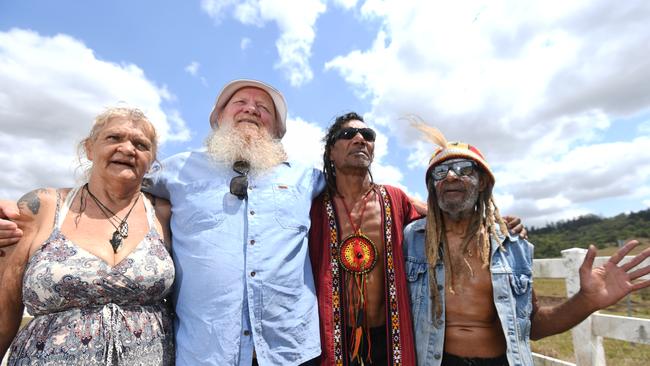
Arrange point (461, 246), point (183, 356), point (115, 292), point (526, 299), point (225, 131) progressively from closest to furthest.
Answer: point (115, 292) < point (183, 356) < point (526, 299) < point (461, 246) < point (225, 131)

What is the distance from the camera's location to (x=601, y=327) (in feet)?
11.9

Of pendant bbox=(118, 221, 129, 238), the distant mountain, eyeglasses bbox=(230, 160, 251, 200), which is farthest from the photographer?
the distant mountain

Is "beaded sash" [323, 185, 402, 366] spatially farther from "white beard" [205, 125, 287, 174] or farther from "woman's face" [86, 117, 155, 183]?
"woman's face" [86, 117, 155, 183]

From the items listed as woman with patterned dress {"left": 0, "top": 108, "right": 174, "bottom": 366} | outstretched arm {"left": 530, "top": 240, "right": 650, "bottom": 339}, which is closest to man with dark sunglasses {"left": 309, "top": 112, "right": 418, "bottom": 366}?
outstretched arm {"left": 530, "top": 240, "right": 650, "bottom": 339}

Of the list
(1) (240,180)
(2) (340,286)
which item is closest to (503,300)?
(2) (340,286)

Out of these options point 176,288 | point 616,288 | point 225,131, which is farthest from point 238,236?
point 616,288

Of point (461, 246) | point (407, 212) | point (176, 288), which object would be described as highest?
point (407, 212)

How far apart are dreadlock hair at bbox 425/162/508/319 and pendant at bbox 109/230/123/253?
215 cm

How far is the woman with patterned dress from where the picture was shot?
7.06ft

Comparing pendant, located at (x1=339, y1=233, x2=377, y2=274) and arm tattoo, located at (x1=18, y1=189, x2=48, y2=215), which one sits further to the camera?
pendant, located at (x1=339, y1=233, x2=377, y2=274)

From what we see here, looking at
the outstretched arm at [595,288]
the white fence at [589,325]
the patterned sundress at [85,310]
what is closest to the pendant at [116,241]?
the patterned sundress at [85,310]

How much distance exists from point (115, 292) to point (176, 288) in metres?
0.44

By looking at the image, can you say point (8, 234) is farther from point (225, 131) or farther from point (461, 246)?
point (461, 246)

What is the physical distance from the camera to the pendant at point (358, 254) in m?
3.16
